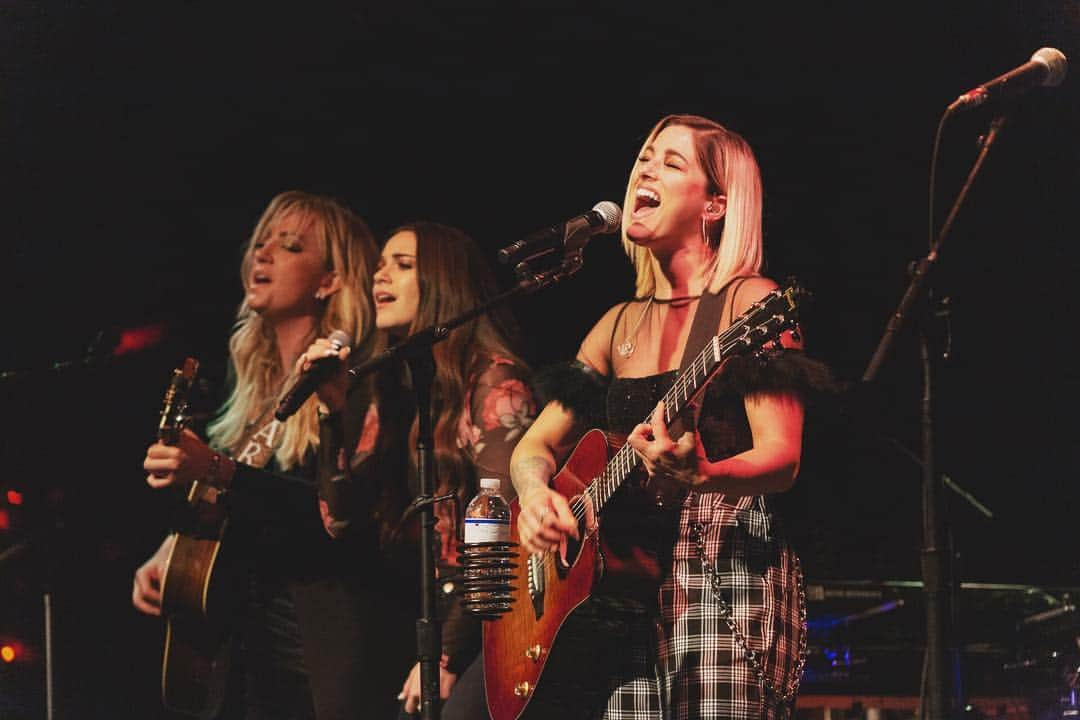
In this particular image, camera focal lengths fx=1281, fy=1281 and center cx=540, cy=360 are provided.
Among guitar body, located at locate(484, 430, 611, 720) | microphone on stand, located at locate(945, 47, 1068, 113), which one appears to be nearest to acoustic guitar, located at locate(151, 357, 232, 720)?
guitar body, located at locate(484, 430, 611, 720)

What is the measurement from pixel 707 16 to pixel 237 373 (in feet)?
7.51

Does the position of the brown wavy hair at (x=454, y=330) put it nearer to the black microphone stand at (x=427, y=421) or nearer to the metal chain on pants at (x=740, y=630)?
the black microphone stand at (x=427, y=421)

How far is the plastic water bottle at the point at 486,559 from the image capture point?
3.27 meters

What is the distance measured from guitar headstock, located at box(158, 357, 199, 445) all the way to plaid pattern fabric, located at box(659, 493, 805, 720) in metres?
2.00

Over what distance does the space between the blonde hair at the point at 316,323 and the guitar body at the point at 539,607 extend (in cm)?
144

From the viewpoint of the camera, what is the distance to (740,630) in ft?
9.13

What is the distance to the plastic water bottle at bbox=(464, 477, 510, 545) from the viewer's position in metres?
3.27

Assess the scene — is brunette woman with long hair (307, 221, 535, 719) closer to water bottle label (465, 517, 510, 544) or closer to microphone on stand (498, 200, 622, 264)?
water bottle label (465, 517, 510, 544)

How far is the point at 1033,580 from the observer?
16.5 ft

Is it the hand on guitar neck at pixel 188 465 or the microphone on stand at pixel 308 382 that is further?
the hand on guitar neck at pixel 188 465

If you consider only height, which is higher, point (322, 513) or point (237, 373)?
point (237, 373)

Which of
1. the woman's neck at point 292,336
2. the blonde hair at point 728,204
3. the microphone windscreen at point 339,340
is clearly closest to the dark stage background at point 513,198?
the woman's neck at point 292,336

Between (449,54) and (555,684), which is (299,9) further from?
(555,684)

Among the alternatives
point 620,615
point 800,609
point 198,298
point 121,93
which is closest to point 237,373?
point 198,298
